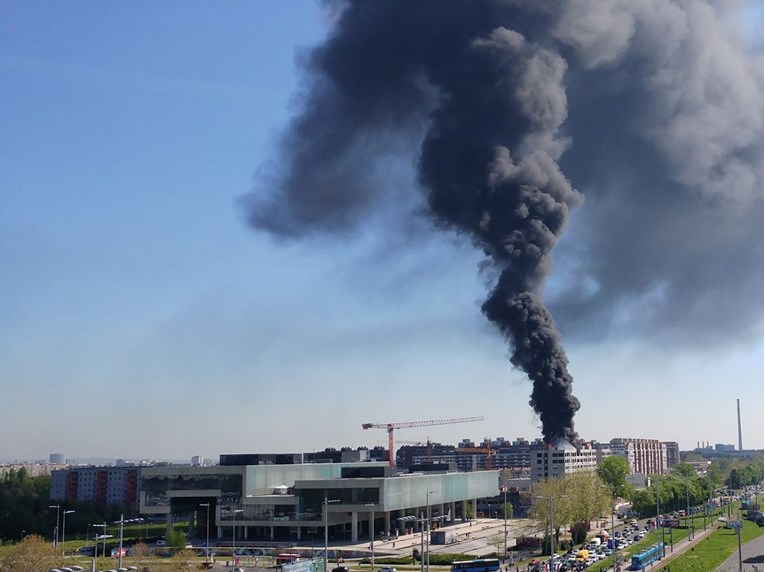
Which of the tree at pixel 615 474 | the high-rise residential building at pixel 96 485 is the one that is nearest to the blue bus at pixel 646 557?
the tree at pixel 615 474

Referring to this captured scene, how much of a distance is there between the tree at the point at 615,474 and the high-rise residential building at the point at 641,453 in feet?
203

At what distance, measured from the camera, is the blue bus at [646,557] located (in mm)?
52422

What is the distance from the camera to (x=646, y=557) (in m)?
54.2

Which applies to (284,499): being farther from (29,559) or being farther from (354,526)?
(29,559)

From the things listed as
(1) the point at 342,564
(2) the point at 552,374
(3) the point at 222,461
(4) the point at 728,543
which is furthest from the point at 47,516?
(4) the point at 728,543

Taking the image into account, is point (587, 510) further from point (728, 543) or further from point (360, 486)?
point (360, 486)

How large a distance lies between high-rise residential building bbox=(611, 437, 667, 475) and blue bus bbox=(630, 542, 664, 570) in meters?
110

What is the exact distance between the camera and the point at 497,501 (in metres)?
105

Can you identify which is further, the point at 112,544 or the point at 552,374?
the point at 552,374

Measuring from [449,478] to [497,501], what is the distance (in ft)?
57.2

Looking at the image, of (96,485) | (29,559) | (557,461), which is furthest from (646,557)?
(96,485)

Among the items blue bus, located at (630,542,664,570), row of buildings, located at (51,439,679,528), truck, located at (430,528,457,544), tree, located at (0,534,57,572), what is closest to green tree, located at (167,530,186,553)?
row of buildings, located at (51,439,679,528)

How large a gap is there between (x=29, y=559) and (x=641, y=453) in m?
150

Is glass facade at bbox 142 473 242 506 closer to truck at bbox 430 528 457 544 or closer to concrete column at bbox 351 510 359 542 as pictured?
concrete column at bbox 351 510 359 542
